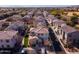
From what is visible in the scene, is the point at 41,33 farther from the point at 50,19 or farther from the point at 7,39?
the point at 7,39

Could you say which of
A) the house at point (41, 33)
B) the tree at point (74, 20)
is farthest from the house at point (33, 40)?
the tree at point (74, 20)

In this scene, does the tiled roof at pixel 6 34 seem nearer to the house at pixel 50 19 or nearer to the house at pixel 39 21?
the house at pixel 39 21

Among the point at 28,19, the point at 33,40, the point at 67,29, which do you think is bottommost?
the point at 33,40

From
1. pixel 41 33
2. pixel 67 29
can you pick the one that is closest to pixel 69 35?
pixel 67 29

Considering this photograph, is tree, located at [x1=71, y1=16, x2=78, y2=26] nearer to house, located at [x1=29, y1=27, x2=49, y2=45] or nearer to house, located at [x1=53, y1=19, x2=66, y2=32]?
house, located at [x1=53, y1=19, x2=66, y2=32]
